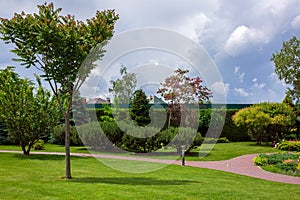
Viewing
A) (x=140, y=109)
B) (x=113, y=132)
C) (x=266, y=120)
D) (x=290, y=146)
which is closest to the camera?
(x=113, y=132)

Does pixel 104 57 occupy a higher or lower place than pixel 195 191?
higher

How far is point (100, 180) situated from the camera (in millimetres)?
8969

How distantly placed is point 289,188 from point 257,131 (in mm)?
15012

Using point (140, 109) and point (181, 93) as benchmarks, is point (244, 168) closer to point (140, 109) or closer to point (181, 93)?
point (140, 109)

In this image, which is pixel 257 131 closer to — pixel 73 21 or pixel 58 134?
pixel 58 134

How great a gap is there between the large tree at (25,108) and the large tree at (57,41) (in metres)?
6.77

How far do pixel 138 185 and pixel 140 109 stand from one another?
13.2 meters

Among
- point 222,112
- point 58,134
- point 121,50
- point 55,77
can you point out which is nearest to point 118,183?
point 55,77

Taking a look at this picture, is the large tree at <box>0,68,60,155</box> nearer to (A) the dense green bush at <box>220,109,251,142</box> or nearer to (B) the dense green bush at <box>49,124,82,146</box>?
(B) the dense green bush at <box>49,124,82,146</box>

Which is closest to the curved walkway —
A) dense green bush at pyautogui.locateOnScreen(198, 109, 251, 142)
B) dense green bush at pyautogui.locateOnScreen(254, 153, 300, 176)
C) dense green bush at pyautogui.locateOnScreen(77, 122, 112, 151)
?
dense green bush at pyautogui.locateOnScreen(254, 153, 300, 176)

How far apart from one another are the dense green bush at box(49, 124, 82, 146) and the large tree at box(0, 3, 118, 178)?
11.4m

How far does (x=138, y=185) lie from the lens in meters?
8.17

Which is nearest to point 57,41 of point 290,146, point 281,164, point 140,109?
point 281,164

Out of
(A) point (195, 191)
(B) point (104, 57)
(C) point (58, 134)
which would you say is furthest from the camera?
(C) point (58, 134)
